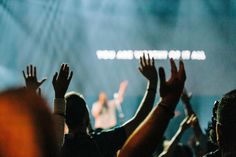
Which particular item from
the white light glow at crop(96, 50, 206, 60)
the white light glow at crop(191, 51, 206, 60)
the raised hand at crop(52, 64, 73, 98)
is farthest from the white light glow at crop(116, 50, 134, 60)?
the raised hand at crop(52, 64, 73, 98)

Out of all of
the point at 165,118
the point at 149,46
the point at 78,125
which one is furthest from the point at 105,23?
the point at 165,118

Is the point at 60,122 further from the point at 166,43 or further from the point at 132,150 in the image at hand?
the point at 166,43

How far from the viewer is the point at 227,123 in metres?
1.59

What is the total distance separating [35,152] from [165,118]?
0.34 meters

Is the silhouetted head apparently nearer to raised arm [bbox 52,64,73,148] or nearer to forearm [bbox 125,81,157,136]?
raised arm [bbox 52,64,73,148]

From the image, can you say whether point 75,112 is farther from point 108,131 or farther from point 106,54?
point 106,54

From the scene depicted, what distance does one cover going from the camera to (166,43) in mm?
10891

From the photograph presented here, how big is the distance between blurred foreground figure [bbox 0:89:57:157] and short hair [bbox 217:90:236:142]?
74 cm

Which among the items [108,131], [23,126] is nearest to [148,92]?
[108,131]

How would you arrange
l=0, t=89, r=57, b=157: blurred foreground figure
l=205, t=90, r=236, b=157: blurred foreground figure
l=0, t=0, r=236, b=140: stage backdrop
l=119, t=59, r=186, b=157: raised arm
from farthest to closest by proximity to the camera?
l=0, t=0, r=236, b=140: stage backdrop
l=205, t=90, r=236, b=157: blurred foreground figure
l=119, t=59, r=186, b=157: raised arm
l=0, t=89, r=57, b=157: blurred foreground figure

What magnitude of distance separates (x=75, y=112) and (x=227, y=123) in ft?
3.31

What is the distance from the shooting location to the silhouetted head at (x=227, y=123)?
1.57 m

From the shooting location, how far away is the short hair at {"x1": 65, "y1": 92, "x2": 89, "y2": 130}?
2376mm

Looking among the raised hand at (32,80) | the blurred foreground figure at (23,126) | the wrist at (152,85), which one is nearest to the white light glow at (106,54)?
the raised hand at (32,80)
